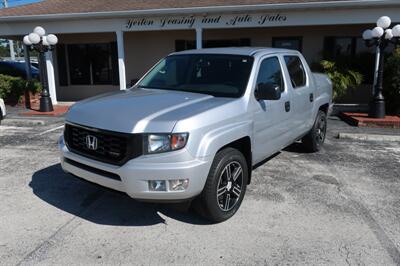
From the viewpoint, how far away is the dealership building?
1081 centimetres

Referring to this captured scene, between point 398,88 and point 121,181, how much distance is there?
8.94m

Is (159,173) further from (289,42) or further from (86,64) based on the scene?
(86,64)

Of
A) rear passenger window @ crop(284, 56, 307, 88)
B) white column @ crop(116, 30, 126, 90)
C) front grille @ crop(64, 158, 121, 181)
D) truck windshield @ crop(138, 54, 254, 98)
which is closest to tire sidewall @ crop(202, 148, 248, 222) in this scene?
truck windshield @ crop(138, 54, 254, 98)

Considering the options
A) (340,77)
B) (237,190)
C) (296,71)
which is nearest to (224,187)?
(237,190)

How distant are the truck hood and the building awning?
730 centimetres

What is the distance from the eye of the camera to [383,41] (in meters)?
9.50

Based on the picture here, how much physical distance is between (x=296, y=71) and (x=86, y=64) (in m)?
11.4

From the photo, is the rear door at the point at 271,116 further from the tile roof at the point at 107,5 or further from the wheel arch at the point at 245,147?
the tile roof at the point at 107,5

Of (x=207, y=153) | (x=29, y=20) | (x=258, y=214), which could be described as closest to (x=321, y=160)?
(x=258, y=214)

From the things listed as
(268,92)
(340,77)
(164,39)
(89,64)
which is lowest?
(340,77)

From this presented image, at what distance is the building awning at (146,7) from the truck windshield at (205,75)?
6.41m

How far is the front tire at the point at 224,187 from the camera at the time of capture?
12.4 ft

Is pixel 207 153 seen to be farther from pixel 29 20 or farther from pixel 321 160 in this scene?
pixel 29 20

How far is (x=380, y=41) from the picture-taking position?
9539 millimetres
